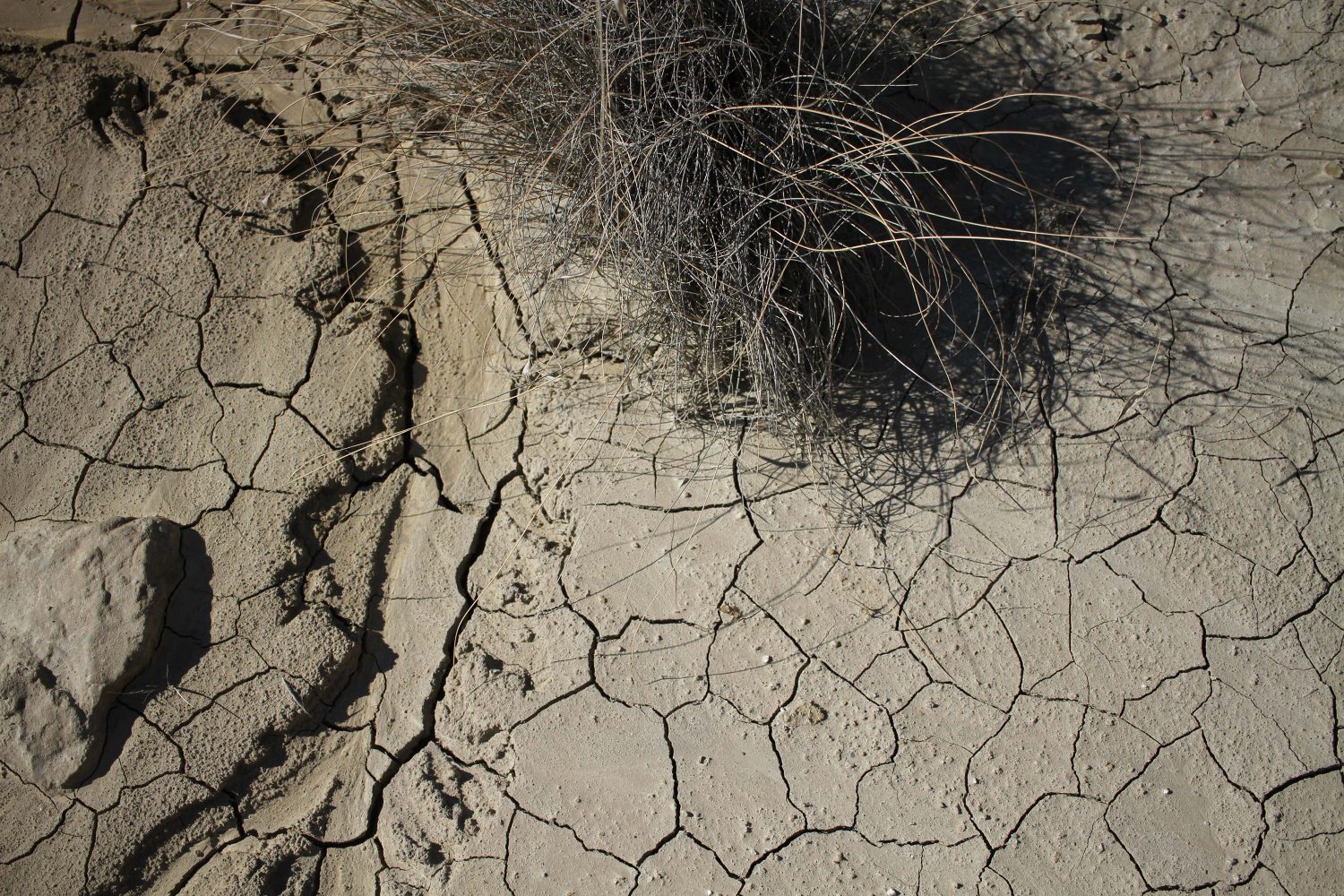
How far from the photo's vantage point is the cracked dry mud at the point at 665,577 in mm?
2156

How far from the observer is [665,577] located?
92.1 inches

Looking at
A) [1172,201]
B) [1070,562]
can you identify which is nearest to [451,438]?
[1070,562]

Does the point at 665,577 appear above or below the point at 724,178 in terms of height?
below

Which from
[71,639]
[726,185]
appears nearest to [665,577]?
[726,185]

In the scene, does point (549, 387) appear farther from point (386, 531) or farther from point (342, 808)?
point (342, 808)

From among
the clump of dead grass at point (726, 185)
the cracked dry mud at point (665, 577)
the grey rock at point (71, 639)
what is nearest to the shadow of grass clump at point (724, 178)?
the clump of dead grass at point (726, 185)

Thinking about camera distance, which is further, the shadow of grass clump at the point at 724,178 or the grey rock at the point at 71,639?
the grey rock at the point at 71,639

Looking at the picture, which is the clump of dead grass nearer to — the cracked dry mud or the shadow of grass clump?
the shadow of grass clump

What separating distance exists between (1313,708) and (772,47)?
214 centimetres

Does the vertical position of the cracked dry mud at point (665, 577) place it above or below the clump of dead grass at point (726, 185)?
below

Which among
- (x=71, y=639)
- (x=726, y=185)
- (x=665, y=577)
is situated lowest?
(x=71, y=639)

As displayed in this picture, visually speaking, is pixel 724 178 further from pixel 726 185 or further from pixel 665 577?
pixel 665 577

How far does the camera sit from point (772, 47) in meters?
2.28

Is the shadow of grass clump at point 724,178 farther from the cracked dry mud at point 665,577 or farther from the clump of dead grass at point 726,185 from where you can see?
the cracked dry mud at point 665,577
